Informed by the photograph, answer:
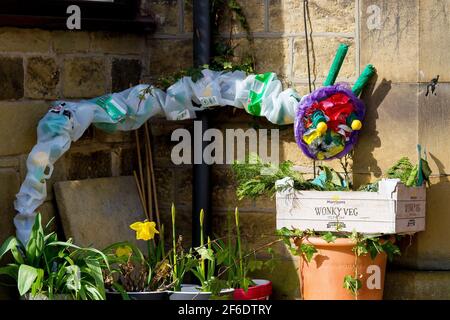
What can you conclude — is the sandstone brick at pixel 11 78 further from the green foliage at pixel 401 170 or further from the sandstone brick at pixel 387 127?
the green foliage at pixel 401 170

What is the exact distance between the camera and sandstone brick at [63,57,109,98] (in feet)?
19.3

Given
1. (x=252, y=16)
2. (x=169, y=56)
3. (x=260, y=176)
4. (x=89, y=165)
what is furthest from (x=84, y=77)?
(x=260, y=176)

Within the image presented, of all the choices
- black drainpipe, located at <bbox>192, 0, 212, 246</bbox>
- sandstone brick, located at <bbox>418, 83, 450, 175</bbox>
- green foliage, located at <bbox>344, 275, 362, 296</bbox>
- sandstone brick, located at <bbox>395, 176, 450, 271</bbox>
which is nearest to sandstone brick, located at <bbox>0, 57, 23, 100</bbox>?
black drainpipe, located at <bbox>192, 0, 212, 246</bbox>

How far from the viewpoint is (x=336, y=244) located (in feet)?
18.5

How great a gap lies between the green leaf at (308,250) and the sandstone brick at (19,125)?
1.52 m

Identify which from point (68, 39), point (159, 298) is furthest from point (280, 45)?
point (159, 298)

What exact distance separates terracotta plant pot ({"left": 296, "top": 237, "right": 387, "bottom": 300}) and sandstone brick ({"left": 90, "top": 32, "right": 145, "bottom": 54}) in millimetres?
1578

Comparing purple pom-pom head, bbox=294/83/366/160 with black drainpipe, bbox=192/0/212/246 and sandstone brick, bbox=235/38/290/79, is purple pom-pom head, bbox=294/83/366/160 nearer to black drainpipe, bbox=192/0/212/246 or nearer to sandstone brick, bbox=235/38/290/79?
sandstone brick, bbox=235/38/290/79

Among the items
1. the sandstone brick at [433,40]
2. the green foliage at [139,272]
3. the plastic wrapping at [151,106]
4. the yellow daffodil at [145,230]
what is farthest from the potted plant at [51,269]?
the sandstone brick at [433,40]

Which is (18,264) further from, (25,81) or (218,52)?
(218,52)

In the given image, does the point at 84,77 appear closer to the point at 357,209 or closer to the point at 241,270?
the point at 241,270

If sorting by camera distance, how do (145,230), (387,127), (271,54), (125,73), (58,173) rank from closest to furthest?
(145,230), (58,173), (387,127), (271,54), (125,73)

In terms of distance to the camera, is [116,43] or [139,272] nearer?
[139,272]

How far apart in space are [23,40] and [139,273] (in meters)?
1.35
